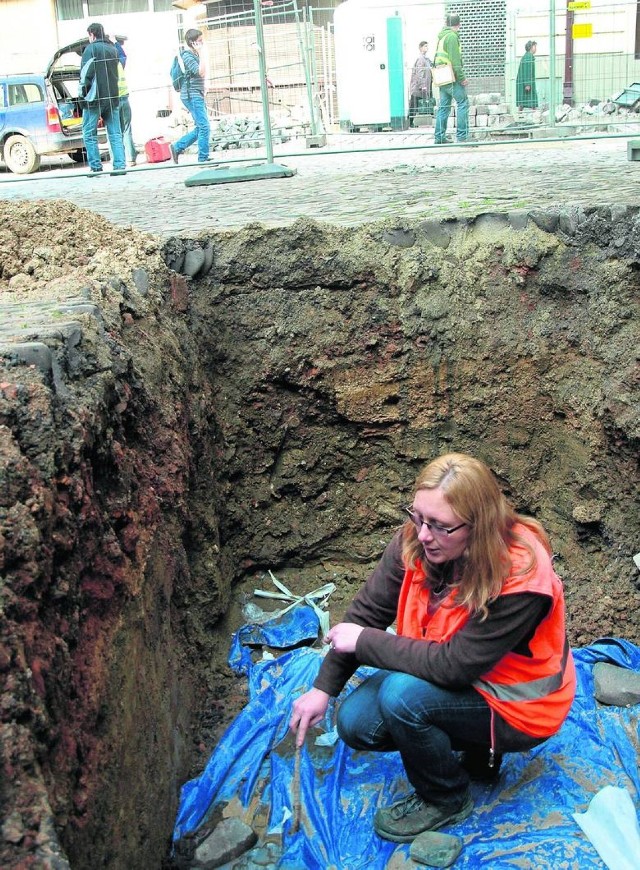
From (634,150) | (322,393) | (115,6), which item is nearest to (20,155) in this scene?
(115,6)

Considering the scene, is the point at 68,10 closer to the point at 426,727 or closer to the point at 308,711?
the point at 308,711

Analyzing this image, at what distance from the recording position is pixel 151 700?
9.34 ft

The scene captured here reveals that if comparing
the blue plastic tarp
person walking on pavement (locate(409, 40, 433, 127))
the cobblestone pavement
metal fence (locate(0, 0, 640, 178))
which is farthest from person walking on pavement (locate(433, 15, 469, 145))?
the blue plastic tarp

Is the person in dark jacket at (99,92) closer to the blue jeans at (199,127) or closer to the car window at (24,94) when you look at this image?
the blue jeans at (199,127)

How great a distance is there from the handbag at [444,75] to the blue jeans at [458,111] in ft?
0.19

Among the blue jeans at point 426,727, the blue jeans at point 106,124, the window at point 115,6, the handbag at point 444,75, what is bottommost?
the blue jeans at point 426,727

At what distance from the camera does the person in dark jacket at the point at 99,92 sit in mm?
9711

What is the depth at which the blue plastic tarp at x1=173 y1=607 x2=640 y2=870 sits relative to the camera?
113 inches

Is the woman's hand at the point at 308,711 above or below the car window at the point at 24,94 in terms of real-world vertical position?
below

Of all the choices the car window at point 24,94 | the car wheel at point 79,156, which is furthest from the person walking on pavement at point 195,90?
the car window at point 24,94

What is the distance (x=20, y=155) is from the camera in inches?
563

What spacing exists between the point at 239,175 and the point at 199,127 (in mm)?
2536

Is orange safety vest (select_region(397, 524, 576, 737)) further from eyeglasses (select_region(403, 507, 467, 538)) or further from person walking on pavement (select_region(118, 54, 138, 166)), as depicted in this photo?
person walking on pavement (select_region(118, 54, 138, 166))

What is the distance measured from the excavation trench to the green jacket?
6663 mm
